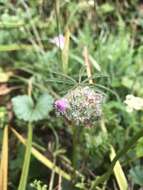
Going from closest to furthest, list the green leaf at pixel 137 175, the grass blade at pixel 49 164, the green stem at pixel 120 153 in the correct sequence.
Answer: the green stem at pixel 120 153 → the green leaf at pixel 137 175 → the grass blade at pixel 49 164

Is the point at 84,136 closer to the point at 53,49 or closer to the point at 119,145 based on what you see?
the point at 119,145

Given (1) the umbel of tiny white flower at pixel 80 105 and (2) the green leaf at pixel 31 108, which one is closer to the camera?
(1) the umbel of tiny white flower at pixel 80 105

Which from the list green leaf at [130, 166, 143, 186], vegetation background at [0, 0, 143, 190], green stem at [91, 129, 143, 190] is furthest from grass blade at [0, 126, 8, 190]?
green leaf at [130, 166, 143, 186]

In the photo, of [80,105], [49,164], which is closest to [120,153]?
[80,105]

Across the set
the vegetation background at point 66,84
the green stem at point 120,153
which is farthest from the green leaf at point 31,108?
the green stem at point 120,153

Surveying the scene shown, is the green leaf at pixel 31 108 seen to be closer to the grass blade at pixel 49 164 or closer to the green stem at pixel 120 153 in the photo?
the grass blade at pixel 49 164

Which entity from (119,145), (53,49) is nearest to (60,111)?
(119,145)

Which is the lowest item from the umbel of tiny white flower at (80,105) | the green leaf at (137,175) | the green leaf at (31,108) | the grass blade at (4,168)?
the green leaf at (137,175)

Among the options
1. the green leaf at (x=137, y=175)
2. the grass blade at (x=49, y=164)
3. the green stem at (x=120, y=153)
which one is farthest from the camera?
the grass blade at (x=49, y=164)

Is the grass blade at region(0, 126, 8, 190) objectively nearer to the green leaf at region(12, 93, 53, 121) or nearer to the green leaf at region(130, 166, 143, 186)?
the green leaf at region(12, 93, 53, 121)
